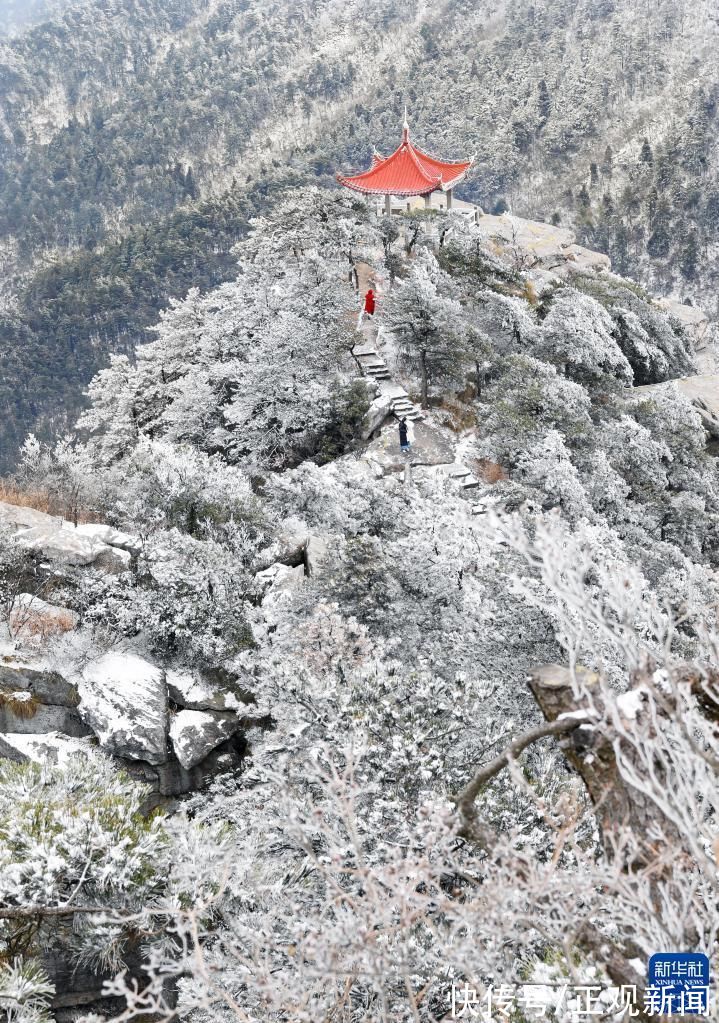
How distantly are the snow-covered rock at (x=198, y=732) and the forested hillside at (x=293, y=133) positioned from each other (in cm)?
7889

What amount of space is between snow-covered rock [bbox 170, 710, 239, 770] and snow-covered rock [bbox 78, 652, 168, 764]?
0.87 ft

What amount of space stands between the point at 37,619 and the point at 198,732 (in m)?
3.92

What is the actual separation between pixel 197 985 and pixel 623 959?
3684 millimetres

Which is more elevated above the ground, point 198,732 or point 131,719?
point 131,719

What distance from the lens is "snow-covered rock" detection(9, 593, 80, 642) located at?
47.1 ft

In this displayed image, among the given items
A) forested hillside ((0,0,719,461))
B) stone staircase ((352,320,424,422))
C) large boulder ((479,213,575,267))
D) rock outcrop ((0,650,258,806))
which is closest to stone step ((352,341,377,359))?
stone staircase ((352,320,424,422))

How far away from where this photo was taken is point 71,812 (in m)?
8.07

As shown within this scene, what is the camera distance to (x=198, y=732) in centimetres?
1366

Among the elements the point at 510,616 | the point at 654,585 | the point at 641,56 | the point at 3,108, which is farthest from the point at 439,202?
the point at 3,108

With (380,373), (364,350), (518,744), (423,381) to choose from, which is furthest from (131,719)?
(364,350)

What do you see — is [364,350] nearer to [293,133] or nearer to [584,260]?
[584,260]

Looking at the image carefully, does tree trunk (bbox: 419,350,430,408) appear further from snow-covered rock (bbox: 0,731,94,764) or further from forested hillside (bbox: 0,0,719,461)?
forested hillside (bbox: 0,0,719,461)

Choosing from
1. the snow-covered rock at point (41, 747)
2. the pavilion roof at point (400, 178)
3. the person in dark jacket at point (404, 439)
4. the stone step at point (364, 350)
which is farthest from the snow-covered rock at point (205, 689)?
the pavilion roof at point (400, 178)

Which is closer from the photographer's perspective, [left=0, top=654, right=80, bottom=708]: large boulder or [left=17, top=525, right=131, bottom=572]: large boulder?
[left=0, top=654, right=80, bottom=708]: large boulder
